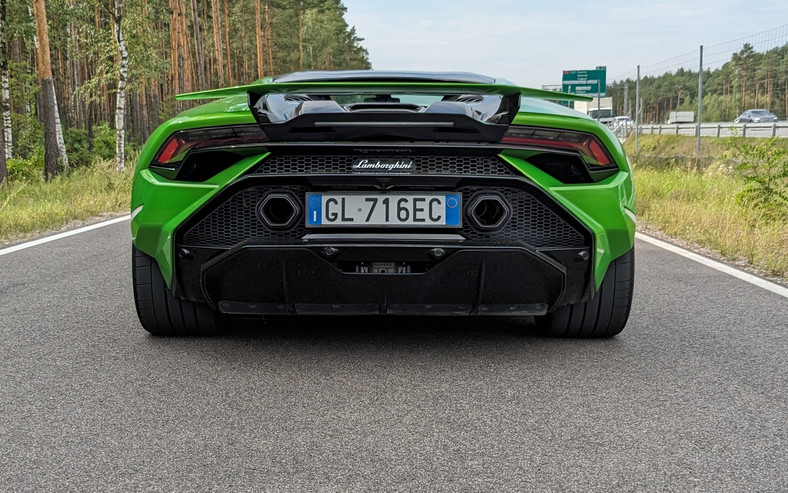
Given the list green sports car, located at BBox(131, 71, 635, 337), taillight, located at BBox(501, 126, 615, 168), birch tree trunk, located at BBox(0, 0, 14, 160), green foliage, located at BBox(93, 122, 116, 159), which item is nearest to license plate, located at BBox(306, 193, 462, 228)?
green sports car, located at BBox(131, 71, 635, 337)

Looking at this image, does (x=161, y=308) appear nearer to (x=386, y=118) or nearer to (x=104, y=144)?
(x=386, y=118)

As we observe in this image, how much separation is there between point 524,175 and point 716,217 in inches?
235

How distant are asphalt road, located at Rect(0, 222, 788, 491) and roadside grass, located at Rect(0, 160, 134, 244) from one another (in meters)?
4.71

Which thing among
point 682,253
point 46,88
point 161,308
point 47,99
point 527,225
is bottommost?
point 682,253

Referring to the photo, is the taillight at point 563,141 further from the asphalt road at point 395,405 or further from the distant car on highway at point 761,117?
the distant car on highway at point 761,117

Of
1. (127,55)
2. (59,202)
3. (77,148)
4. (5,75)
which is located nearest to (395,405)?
(59,202)

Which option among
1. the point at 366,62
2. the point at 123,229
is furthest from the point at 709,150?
the point at 366,62

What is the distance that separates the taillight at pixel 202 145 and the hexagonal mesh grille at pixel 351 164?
117 millimetres

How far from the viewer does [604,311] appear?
3830 mm

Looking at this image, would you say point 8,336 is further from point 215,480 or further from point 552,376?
point 552,376

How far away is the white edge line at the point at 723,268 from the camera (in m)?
5.32

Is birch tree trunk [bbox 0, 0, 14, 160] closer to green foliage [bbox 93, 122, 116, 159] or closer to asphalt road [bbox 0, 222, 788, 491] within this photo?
green foliage [bbox 93, 122, 116, 159]

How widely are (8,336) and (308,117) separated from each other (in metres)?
1.94

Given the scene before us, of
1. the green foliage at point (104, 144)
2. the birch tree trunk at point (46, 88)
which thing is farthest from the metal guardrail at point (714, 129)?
the green foliage at point (104, 144)
